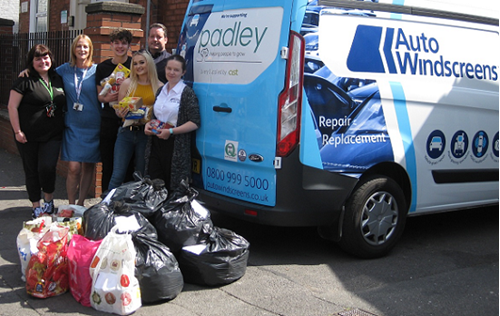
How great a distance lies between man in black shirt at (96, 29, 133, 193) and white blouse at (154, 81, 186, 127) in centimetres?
59

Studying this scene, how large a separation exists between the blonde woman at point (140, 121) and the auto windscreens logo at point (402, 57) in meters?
1.89

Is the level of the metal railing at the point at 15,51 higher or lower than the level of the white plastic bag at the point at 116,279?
higher

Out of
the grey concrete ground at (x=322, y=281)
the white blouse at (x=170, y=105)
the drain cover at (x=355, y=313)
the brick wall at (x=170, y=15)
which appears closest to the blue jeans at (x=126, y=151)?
the white blouse at (x=170, y=105)

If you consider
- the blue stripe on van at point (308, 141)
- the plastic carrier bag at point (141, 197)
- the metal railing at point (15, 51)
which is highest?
the metal railing at point (15, 51)

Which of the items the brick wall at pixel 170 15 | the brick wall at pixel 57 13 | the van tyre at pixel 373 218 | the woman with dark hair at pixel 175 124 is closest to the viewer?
the van tyre at pixel 373 218

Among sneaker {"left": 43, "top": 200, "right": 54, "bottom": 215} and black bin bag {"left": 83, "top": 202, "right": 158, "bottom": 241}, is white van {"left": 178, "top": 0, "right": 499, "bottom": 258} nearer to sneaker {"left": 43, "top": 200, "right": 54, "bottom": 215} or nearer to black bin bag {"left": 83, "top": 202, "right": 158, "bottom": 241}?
black bin bag {"left": 83, "top": 202, "right": 158, "bottom": 241}

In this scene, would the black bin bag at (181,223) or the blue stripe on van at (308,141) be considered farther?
the blue stripe on van at (308,141)

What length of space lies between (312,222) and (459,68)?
210 cm

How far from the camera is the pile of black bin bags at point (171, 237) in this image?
4.17 m

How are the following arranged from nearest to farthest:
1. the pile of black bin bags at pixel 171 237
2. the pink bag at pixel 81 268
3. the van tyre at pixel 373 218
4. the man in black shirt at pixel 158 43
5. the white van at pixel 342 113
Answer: the pink bag at pixel 81 268 → the pile of black bin bags at pixel 171 237 → the white van at pixel 342 113 → the van tyre at pixel 373 218 → the man in black shirt at pixel 158 43

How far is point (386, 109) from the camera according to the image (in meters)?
5.02

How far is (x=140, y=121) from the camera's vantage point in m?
5.48

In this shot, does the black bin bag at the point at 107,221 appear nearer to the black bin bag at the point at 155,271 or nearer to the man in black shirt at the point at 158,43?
the black bin bag at the point at 155,271

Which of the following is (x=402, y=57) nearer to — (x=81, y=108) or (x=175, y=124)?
(x=175, y=124)
